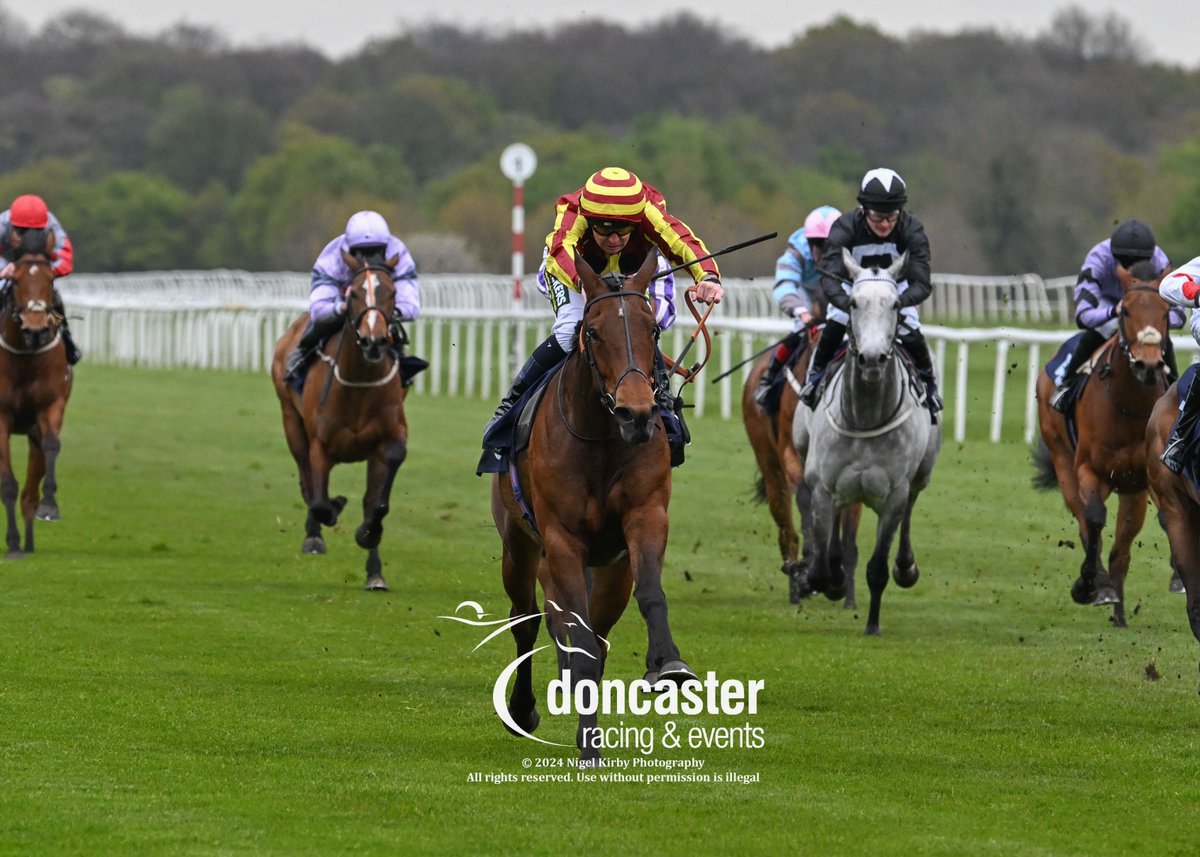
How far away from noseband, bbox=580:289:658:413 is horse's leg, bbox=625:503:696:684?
376 mm

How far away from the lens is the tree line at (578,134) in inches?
2174

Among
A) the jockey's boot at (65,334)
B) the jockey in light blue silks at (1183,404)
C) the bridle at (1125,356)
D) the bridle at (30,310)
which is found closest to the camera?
the jockey in light blue silks at (1183,404)

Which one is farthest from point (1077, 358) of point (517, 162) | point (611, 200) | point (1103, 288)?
point (517, 162)

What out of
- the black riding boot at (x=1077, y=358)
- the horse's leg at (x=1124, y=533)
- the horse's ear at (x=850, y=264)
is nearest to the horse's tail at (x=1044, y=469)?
the black riding boot at (x=1077, y=358)

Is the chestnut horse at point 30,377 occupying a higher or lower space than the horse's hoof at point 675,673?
higher

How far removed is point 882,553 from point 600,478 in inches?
150

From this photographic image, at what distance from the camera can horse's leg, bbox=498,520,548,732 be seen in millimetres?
7609

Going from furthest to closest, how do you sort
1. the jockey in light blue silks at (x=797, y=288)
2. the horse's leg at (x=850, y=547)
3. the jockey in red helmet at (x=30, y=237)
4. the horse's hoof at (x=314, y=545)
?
the horse's hoof at (x=314, y=545) → the jockey in red helmet at (x=30, y=237) → the jockey in light blue silks at (x=797, y=288) → the horse's leg at (x=850, y=547)

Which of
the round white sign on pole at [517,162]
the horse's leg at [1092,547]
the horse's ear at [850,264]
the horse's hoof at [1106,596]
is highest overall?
the round white sign on pole at [517,162]

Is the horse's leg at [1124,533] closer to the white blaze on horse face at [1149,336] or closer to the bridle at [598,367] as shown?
the white blaze on horse face at [1149,336]

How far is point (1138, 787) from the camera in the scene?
270 inches

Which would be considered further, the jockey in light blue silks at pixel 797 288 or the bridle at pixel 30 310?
the bridle at pixel 30 310

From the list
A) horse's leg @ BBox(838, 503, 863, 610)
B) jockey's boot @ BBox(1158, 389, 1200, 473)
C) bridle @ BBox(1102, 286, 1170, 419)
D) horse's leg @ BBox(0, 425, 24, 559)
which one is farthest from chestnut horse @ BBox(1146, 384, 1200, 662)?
horse's leg @ BBox(0, 425, 24, 559)

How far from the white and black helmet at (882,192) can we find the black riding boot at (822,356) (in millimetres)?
709
